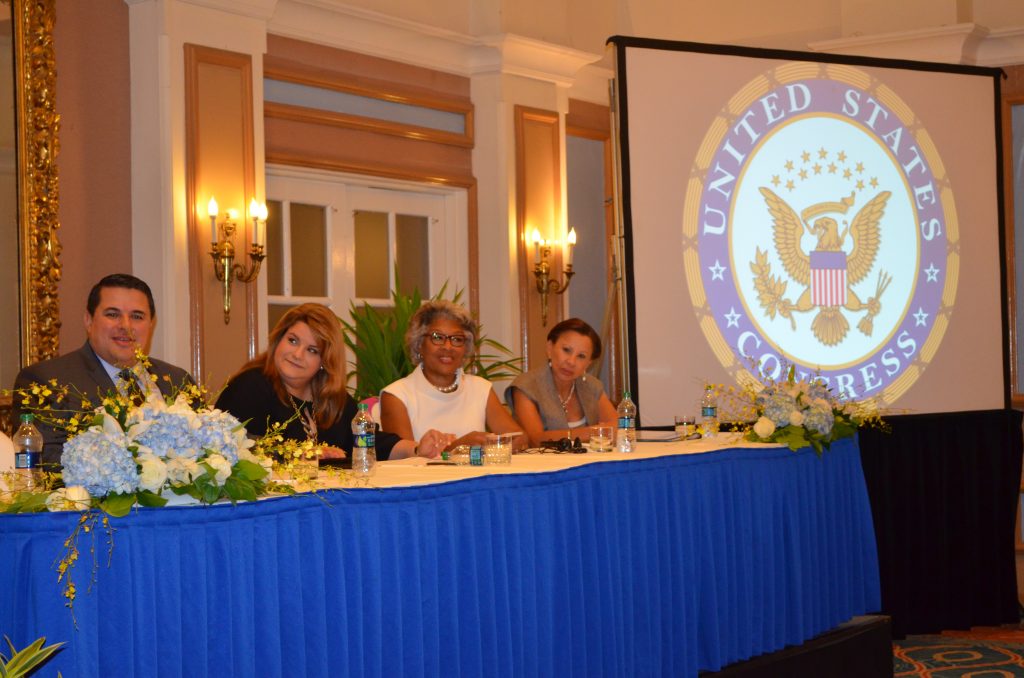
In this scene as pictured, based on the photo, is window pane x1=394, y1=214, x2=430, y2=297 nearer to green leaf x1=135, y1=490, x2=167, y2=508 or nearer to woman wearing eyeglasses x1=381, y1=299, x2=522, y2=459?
woman wearing eyeglasses x1=381, y1=299, x2=522, y2=459

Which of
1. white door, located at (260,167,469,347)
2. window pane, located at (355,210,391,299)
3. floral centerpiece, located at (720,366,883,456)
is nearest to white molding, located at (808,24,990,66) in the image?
white door, located at (260,167,469,347)

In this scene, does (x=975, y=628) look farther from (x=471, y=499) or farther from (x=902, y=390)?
(x=471, y=499)

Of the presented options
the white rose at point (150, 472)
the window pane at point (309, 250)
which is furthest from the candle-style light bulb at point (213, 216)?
the white rose at point (150, 472)

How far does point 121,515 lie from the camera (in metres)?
2.23

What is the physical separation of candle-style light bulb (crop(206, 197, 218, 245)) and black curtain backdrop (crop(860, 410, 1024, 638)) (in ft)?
9.69

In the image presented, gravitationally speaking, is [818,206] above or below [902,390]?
above

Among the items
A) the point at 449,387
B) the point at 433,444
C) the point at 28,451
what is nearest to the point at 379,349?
the point at 449,387

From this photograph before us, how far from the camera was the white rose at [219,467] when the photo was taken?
2307mm

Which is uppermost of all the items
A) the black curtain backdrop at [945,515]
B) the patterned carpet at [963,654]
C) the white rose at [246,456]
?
the white rose at [246,456]

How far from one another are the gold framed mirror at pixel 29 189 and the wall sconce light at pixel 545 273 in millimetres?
2936

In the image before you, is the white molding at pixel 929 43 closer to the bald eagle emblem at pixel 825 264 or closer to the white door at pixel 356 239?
the bald eagle emblem at pixel 825 264

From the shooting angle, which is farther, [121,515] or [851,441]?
[851,441]

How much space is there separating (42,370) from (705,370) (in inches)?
110

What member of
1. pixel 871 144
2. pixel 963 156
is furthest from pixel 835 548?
pixel 963 156
